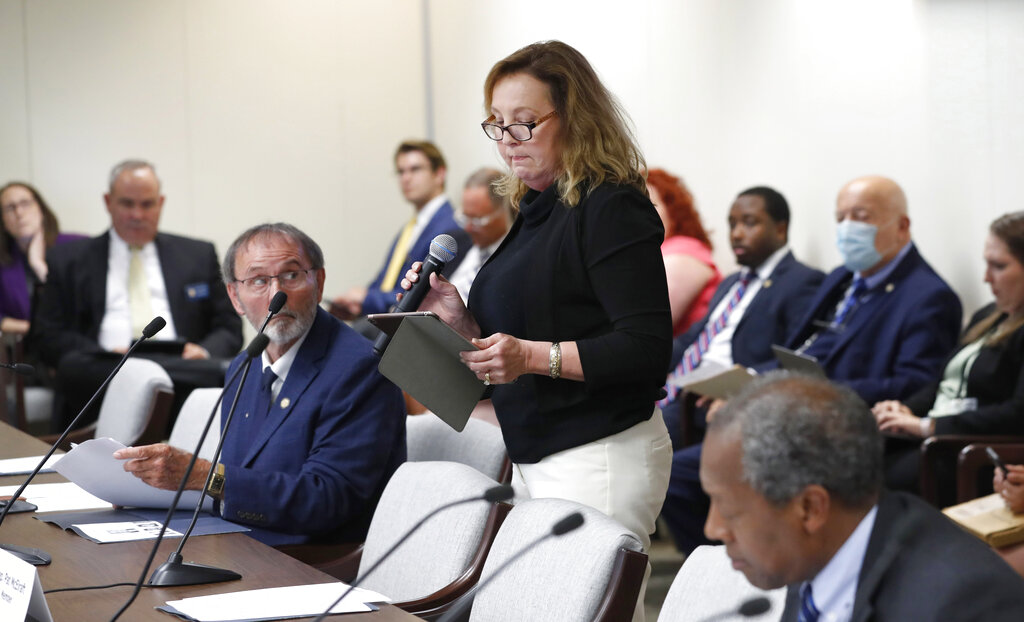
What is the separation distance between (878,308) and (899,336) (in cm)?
14

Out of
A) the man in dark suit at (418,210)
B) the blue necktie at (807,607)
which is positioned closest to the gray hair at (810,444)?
the blue necktie at (807,607)

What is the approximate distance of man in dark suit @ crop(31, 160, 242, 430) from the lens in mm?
5773

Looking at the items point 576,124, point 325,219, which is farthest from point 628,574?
point 325,219

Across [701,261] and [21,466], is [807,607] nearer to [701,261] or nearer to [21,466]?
[21,466]

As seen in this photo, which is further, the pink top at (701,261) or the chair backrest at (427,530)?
the pink top at (701,261)

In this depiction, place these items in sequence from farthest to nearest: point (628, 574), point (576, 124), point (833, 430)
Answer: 1. point (576, 124)
2. point (628, 574)
3. point (833, 430)

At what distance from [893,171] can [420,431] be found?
2.63 metres

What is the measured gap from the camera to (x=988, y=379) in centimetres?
378

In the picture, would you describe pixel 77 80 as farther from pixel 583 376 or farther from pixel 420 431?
pixel 583 376

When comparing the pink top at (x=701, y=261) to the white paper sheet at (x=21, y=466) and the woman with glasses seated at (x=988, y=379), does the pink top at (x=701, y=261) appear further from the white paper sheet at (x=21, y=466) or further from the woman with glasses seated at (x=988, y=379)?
the white paper sheet at (x=21, y=466)

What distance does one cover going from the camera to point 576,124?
2.37 m

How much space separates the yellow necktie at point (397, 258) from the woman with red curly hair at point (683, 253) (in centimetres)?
199

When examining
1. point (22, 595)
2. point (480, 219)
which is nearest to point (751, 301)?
point (480, 219)

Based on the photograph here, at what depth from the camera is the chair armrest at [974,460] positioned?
3453 mm
